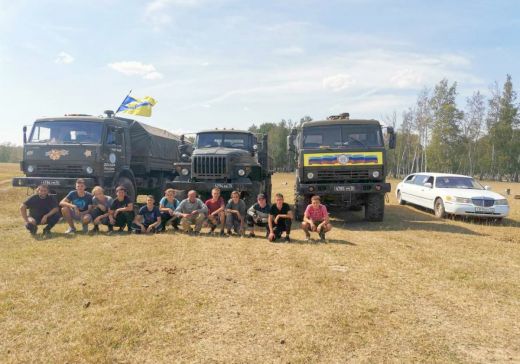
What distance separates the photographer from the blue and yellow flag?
1725 cm

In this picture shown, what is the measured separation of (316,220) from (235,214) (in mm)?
1761

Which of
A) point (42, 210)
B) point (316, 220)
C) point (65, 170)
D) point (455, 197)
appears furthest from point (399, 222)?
point (65, 170)

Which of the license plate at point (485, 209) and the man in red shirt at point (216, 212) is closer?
the man in red shirt at point (216, 212)

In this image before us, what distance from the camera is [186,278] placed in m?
5.16

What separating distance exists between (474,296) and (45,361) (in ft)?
14.8

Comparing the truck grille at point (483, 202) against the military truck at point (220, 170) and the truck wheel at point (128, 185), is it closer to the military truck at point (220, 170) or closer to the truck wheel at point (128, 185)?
the military truck at point (220, 170)

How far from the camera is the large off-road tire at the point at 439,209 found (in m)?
11.6

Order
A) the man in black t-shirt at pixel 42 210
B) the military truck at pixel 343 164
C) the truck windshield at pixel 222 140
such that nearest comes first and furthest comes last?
1. the man in black t-shirt at pixel 42 210
2. the military truck at pixel 343 164
3. the truck windshield at pixel 222 140

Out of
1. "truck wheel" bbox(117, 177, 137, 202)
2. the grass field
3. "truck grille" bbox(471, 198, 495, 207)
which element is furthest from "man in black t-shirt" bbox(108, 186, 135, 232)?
"truck grille" bbox(471, 198, 495, 207)

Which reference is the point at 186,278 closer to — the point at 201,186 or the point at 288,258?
the point at 288,258

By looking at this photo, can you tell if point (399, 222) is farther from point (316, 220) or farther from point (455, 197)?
point (316, 220)

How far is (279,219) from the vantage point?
7930 millimetres

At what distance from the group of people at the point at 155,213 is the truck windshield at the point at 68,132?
269 cm

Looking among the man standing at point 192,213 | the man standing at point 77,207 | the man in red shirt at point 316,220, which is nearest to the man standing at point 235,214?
the man standing at point 192,213
